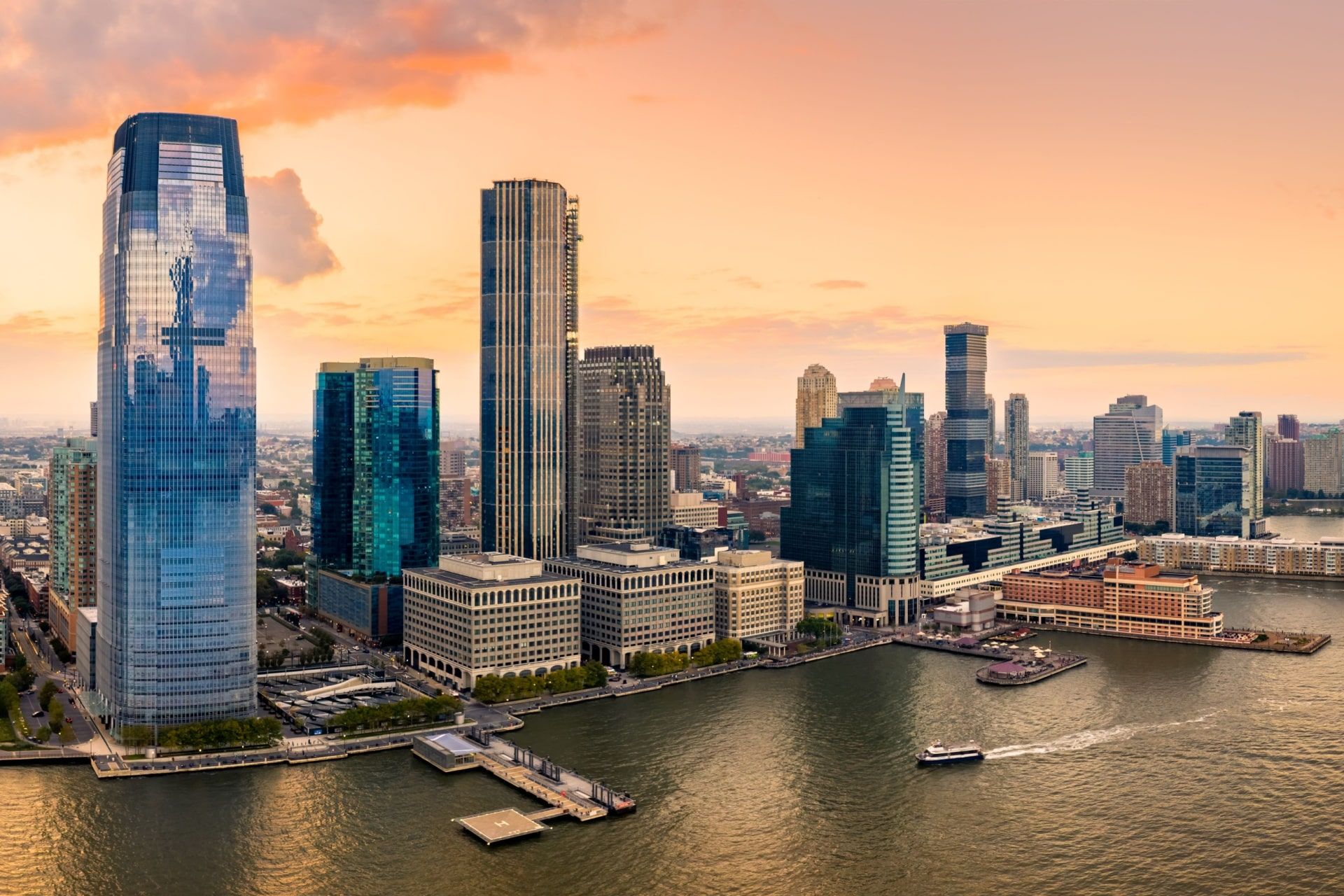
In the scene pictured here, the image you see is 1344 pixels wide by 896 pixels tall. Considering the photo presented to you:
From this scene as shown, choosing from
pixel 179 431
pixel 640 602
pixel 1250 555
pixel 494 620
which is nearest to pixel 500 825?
pixel 494 620

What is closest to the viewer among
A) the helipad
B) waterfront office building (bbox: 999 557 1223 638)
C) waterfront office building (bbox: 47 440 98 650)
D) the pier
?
the helipad

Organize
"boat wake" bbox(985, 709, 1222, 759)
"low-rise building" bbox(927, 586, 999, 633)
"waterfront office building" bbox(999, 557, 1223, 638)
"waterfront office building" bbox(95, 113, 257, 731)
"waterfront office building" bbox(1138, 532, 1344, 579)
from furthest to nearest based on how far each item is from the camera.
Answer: "waterfront office building" bbox(1138, 532, 1344, 579), "low-rise building" bbox(927, 586, 999, 633), "waterfront office building" bbox(999, 557, 1223, 638), "waterfront office building" bbox(95, 113, 257, 731), "boat wake" bbox(985, 709, 1222, 759)

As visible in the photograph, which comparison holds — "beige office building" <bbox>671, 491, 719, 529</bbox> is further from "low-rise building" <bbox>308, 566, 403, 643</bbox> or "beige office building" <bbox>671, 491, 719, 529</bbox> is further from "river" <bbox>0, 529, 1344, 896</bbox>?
"river" <bbox>0, 529, 1344, 896</bbox>

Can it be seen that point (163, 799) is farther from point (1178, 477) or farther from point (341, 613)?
point (1178, 477)

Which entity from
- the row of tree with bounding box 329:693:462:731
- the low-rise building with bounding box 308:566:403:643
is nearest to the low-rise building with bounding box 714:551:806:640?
the low-rise building with bounding box 308:566:403:643

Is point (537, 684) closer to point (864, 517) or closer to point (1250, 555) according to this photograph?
point (864, 517)

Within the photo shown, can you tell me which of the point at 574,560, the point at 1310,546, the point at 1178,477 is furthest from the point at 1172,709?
the point at 1178,477

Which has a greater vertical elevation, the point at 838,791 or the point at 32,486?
the point at 32,486
